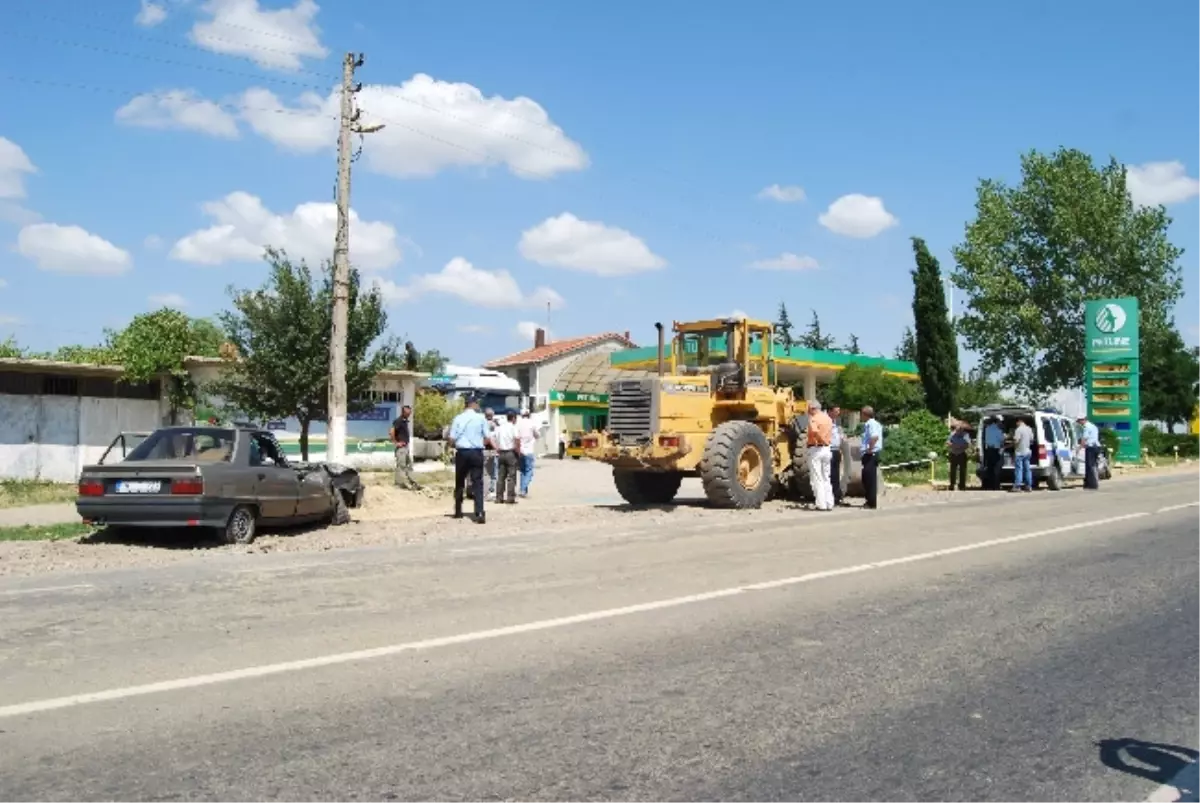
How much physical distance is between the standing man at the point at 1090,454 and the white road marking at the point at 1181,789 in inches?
853

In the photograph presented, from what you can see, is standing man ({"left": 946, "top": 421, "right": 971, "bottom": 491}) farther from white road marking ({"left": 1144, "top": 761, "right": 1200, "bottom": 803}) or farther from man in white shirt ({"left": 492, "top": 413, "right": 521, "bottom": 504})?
white road marking ({"left": 1144, "top": 761, "right": 1200, "bottom": 803})

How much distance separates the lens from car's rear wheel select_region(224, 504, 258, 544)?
12453 millimetres

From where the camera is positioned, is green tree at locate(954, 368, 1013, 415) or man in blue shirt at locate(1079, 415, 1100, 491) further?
green tree at locate(954, 368, 1013, 415)

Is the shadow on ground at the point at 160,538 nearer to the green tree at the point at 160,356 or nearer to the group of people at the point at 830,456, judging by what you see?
the group of people at the point at 830,456

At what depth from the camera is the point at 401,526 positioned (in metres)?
14.9

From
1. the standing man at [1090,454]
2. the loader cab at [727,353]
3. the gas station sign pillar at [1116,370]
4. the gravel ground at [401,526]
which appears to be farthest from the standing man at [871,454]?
the gas station sign pillar at [1116,370]

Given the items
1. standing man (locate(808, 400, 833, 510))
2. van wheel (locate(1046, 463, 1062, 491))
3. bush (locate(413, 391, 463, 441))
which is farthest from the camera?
bush (locate(413, 391, 463, 441))

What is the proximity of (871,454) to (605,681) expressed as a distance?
42.4 ft

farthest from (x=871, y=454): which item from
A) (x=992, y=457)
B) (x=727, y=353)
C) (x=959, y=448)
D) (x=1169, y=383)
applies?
(x=1169, y=383)

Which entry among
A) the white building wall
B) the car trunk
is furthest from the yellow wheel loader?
the white building wall

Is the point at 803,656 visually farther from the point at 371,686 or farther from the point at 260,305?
the point at 260,305

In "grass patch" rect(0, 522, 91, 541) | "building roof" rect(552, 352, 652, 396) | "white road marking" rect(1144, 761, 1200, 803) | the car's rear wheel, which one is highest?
"building roof" rect(552, 352, 652, 396)

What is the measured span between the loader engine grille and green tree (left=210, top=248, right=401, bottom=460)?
810cm

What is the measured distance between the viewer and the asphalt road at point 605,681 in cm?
439
